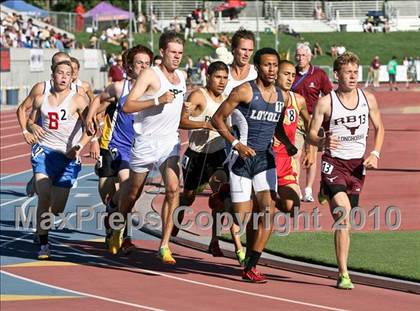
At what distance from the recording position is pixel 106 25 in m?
75.8

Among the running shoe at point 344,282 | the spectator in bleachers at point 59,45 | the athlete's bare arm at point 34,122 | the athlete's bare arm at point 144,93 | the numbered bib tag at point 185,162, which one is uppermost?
the spectator in bleachers at point 59,45

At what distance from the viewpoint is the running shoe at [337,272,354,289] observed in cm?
1149

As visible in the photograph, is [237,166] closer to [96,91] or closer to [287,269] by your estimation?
[287,269]

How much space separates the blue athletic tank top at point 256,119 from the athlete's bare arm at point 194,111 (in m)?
0.53

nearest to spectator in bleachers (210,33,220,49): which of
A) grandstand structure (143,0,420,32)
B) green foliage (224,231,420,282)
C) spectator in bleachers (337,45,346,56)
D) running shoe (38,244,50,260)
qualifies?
grandstand structure (143,0,420,32)

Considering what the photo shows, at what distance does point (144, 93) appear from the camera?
41.1 ft

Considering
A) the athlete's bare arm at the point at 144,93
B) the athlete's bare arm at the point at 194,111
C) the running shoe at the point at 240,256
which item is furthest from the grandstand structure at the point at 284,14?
the athlete's bare arm at the point at 144,93

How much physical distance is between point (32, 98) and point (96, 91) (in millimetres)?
44067

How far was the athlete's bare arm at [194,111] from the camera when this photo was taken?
12625 mm

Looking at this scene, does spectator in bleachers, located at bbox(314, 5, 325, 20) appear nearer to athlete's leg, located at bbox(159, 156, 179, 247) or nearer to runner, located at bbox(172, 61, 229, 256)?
runner, located at bbox(172, 61, 229, 256)

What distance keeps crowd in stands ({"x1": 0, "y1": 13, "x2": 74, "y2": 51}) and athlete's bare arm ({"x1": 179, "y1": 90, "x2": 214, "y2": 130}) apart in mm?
38192

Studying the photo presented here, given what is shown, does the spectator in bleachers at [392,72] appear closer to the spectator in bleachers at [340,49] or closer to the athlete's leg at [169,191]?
the spectator in bleachers at [340,49]

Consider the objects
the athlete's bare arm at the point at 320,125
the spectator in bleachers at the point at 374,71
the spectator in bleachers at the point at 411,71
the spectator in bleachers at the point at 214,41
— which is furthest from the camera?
the spectator in bleachers at the point at 214,41

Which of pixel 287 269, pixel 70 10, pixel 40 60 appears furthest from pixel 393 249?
pixel 70 10
